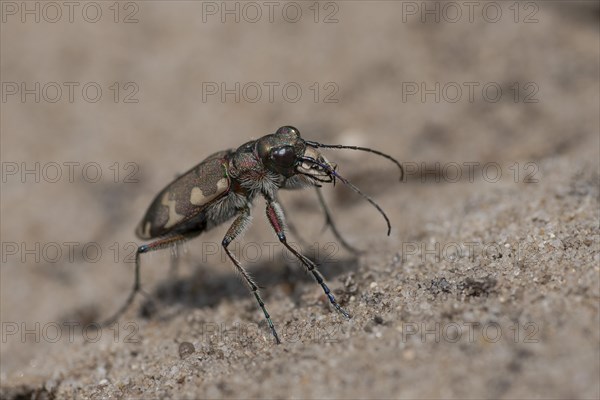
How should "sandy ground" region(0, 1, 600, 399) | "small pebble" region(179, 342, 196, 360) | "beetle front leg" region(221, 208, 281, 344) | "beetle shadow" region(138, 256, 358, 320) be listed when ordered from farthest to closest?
"beetle shadow" region(138, 256, 358, 320) → "beetle front leg" region(221, 208, 281, 344) → "small pebble" region(179, 342, 196, 360) → "sandy ground" region(0, 1, 600, 399)

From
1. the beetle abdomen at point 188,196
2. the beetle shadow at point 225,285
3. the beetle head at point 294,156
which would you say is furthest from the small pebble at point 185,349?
the beetle head at point 294,156

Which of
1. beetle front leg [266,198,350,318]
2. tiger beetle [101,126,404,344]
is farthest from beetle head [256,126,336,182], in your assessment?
beetle front leg [266,198,350,318]

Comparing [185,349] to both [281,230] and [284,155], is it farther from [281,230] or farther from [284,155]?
[284,155]

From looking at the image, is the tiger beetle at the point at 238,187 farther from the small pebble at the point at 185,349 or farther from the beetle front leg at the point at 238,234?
the small pebble at the point at 185,349

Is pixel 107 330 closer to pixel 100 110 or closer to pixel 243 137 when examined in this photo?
pixel 243 137

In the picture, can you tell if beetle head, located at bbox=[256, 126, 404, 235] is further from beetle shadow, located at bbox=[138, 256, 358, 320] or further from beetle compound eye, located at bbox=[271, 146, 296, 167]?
beetle shadow, located at bbox=[138, 256, 358, 320]

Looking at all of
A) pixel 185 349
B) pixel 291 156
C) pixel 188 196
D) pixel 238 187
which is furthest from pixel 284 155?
pixel 185 349

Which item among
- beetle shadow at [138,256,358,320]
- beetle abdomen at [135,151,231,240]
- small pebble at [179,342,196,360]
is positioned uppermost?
beetle abdomen at [135,151,231,240]
